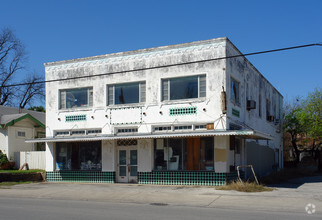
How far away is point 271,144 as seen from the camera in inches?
1109

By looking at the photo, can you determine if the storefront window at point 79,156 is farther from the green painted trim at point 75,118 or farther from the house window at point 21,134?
the house window at point 21,134

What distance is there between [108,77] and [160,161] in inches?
214

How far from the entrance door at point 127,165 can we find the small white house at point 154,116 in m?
0.05

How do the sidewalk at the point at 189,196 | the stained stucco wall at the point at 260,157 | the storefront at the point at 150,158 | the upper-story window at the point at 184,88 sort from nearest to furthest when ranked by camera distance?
1. the sidewalk at the point at 189,196
2. the storefront at the point at 150,158
3. the upper-story window at the point at 184,88
4. the stained stucco wall at the point at 260,157

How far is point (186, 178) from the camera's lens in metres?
18.3

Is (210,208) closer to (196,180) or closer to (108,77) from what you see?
(196,180)

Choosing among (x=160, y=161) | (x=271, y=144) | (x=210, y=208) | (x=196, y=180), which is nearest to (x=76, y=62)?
(x=160, y=161)

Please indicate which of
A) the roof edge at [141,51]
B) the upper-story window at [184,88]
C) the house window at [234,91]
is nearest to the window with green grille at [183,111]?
the upper-story window at [184,88]

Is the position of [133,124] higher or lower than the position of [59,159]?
higher

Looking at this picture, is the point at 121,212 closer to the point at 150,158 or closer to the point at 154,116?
the point at 150,158

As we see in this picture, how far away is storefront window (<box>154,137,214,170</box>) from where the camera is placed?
18.1 metres

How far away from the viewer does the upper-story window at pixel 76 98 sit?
2100 cm

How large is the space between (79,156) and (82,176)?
1.17 m

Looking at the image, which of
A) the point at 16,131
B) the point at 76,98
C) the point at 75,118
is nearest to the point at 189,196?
the point at 75,118
